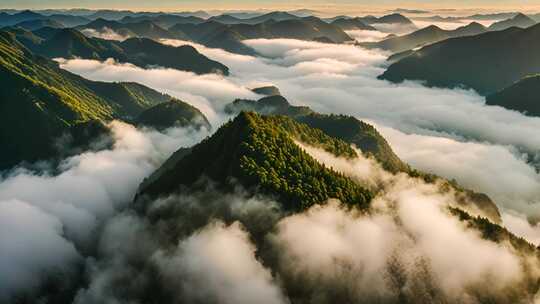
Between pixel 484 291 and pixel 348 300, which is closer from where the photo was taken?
pixel 348 300

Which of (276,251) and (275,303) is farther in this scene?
(276,251)

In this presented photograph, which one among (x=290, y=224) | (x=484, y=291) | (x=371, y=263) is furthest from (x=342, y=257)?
(x=484, y=291)

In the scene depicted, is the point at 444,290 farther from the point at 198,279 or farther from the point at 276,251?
the point at 198,279

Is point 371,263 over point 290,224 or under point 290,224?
under

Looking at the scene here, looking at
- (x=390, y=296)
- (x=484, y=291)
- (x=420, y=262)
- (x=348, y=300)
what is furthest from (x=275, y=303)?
(x=484, y=291)

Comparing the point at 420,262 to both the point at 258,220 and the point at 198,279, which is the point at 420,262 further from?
the point at 198,279

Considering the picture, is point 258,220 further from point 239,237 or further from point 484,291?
point 484,291

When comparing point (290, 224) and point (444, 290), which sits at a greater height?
point (290, 224)

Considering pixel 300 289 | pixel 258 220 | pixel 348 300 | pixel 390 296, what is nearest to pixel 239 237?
pixel 258 220
